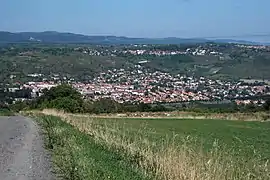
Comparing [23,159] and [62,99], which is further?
[62,99]

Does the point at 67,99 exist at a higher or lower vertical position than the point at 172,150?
lower

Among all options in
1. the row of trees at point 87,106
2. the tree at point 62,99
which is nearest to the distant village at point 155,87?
the tree at point 62,99

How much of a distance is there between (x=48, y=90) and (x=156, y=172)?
6049cm

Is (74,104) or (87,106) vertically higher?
(74,104)

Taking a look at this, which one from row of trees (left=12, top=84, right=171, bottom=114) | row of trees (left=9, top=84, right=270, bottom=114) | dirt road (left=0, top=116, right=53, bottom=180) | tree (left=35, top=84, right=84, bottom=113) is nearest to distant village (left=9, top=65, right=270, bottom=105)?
tree (left=35, top=84, right=84, bottom=113)

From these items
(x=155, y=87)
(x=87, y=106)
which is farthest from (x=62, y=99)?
(x=155, y=87)

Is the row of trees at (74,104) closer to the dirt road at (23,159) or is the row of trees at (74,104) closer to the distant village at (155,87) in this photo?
the distant village at (155,87)

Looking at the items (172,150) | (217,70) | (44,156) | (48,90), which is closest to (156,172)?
(172,150)

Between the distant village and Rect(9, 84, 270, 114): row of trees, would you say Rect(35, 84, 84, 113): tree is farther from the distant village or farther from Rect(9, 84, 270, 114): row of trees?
the distant village

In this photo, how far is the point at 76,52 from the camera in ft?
530

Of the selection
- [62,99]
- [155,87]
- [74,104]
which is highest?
[62,99]

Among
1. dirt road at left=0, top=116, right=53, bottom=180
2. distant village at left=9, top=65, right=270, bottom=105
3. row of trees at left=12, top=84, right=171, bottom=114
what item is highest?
dirt road at left=0, top=116, right=53, bottom=180

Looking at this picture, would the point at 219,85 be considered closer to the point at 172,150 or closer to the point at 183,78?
the point at 183,78

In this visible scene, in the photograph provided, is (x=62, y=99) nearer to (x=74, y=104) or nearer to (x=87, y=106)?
(x=74, y=104)
